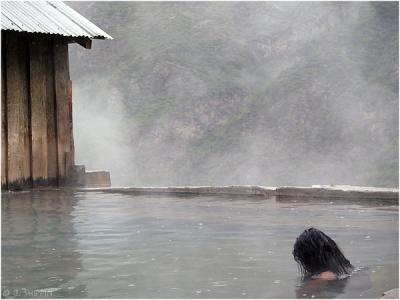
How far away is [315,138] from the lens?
3338 centimetres

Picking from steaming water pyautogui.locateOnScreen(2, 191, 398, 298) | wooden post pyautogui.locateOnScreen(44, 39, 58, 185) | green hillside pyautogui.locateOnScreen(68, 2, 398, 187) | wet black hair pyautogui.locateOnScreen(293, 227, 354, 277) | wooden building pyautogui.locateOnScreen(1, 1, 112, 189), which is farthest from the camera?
green hillside pyautogui.locateOnScreen(68, 2, 398, 187)

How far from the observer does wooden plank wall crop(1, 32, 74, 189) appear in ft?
41.5

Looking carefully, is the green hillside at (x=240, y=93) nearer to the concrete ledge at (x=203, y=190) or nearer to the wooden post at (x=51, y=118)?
the concrete ledge at (x=203, y=190)

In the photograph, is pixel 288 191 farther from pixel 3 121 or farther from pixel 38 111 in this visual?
pixel 3 121

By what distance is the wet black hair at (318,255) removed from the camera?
6281mm

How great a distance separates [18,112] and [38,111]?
1.37ft

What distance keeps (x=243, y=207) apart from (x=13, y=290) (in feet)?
16.5

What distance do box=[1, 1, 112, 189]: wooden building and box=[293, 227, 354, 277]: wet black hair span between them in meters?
7.02

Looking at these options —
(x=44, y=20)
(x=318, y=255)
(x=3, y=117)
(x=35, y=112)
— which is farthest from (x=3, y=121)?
(x=318, y=255)

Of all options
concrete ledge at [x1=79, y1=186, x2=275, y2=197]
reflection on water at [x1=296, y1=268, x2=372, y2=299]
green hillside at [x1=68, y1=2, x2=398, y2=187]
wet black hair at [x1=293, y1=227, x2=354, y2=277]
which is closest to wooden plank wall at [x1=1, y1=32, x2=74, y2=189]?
concrete ledge at [x1=79, y1=186, x2=275, y2=197]

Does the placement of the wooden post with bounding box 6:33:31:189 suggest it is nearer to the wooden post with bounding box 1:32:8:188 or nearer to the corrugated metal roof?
the wooden post with bounding box 1:32:8:188

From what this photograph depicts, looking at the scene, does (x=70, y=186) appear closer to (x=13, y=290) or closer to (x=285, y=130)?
(x=13, y=290)

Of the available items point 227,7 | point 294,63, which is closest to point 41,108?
point 294,63

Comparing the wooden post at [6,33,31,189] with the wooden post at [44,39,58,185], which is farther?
the wooden post at [44,39,58,185]
